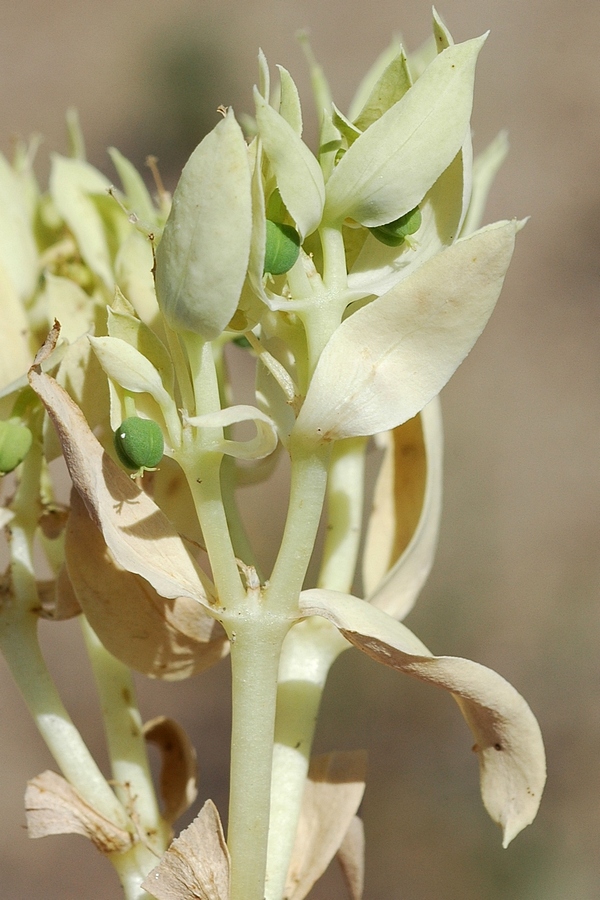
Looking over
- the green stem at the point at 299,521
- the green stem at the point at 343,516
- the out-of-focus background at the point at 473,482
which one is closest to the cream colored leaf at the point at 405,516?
the green stem at the point at 343,516

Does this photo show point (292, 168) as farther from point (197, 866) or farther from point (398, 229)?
point (197, 866)

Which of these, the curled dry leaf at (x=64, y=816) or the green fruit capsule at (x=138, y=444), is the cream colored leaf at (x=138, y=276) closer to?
the green fruit capsule at (x=138, y=444)

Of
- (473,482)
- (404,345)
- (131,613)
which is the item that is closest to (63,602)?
(131,613)

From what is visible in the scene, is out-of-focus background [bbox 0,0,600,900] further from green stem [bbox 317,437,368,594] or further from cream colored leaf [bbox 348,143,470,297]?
cream colored leaf [bbox 348,143,470,297]

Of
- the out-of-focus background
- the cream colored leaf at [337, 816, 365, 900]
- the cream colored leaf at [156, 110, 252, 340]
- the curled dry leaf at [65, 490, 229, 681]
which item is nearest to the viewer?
the cream colored leaf at [156, 110, 252, 340]

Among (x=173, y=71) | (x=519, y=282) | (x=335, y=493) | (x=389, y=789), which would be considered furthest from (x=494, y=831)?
(x=173, y=71)

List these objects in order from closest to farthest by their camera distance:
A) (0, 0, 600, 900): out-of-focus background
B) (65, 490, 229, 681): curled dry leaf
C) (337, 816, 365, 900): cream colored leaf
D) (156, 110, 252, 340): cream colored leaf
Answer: (156, 110, 252, 340): cream colored leaf, (65, 490, 229, 681): curled dry leaf, (337, 816, 365, 900): cream colored leaf, (0, 0, 600, 900): out-of-focus background

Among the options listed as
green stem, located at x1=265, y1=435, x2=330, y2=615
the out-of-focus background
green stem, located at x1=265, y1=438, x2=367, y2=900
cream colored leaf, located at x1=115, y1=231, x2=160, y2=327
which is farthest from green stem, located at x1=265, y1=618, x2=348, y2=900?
the out-of-focus background

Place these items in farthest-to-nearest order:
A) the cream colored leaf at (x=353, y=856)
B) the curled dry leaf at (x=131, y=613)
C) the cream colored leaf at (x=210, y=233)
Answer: the cream colored leaf at (x=353, y=856), the curled dry leaf at (x=131, y=613), the cream colored leaf at (x=210, y=233)
